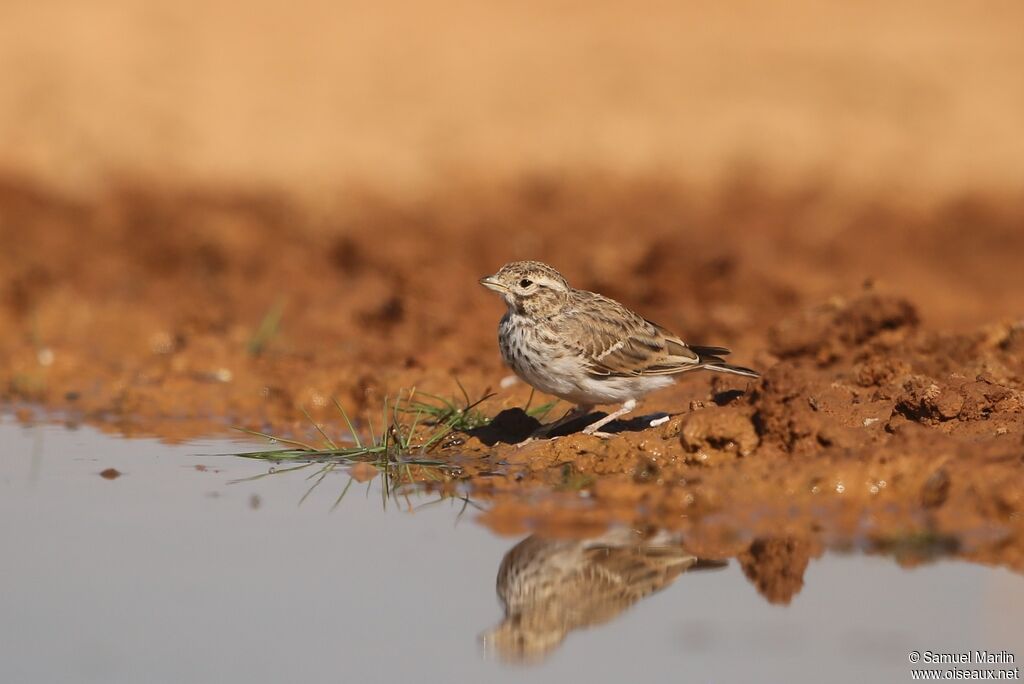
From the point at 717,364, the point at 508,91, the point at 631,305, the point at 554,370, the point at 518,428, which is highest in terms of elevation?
the point at 508,91

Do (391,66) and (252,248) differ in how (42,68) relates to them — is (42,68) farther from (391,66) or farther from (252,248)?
(252,248)

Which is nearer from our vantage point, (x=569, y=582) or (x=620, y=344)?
(x=569, y=582)

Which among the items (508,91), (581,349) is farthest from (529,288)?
(508,91)

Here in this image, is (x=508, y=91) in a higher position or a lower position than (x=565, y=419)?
higher

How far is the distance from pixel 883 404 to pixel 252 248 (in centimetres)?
765

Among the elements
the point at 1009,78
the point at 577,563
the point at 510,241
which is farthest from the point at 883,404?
the point at 1009,78

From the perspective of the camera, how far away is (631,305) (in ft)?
41.0

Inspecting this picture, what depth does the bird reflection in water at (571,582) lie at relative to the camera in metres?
4.96

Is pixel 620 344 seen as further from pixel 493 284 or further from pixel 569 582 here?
pixel 569 582

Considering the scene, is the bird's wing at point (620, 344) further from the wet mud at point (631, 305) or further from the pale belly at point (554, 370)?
the wet mud at point (631, 305)

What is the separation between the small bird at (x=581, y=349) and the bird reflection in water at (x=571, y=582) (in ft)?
5.99

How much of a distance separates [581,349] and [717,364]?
2.55ft

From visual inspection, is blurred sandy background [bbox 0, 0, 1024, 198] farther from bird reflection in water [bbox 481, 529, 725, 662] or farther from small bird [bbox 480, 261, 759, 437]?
bird reflection in water [bbox 481, 529, 725, 662]

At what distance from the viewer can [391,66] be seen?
19.0 metres
